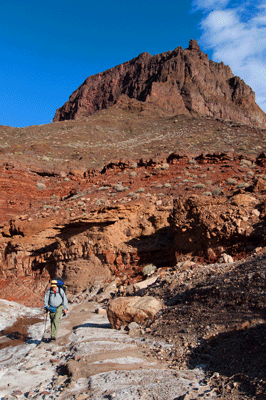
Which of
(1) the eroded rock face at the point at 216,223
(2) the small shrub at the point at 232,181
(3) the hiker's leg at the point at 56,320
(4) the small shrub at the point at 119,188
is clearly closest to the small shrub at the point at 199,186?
(2) the small shrub at the point at 232,181

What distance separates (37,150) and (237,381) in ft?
112

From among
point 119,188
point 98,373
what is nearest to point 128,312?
point 98,373

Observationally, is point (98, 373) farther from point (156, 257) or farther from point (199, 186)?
point (199, 186)

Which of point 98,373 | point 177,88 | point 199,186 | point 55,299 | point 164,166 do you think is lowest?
point 98,373

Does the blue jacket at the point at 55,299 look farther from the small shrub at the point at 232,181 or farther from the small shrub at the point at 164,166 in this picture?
the small shrub at the point at 164,166

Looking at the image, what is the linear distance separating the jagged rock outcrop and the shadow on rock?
59.1 m

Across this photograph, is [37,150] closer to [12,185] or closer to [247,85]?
[12,185]

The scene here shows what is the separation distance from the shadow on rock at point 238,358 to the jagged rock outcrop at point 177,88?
59076 millimetres

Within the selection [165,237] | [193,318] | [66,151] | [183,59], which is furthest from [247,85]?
[193,318]

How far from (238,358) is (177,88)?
232 feet

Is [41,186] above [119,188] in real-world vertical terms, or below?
above

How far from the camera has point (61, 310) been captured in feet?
20.9

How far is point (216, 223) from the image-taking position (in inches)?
341

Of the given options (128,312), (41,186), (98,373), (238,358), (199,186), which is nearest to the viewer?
(238,358)
